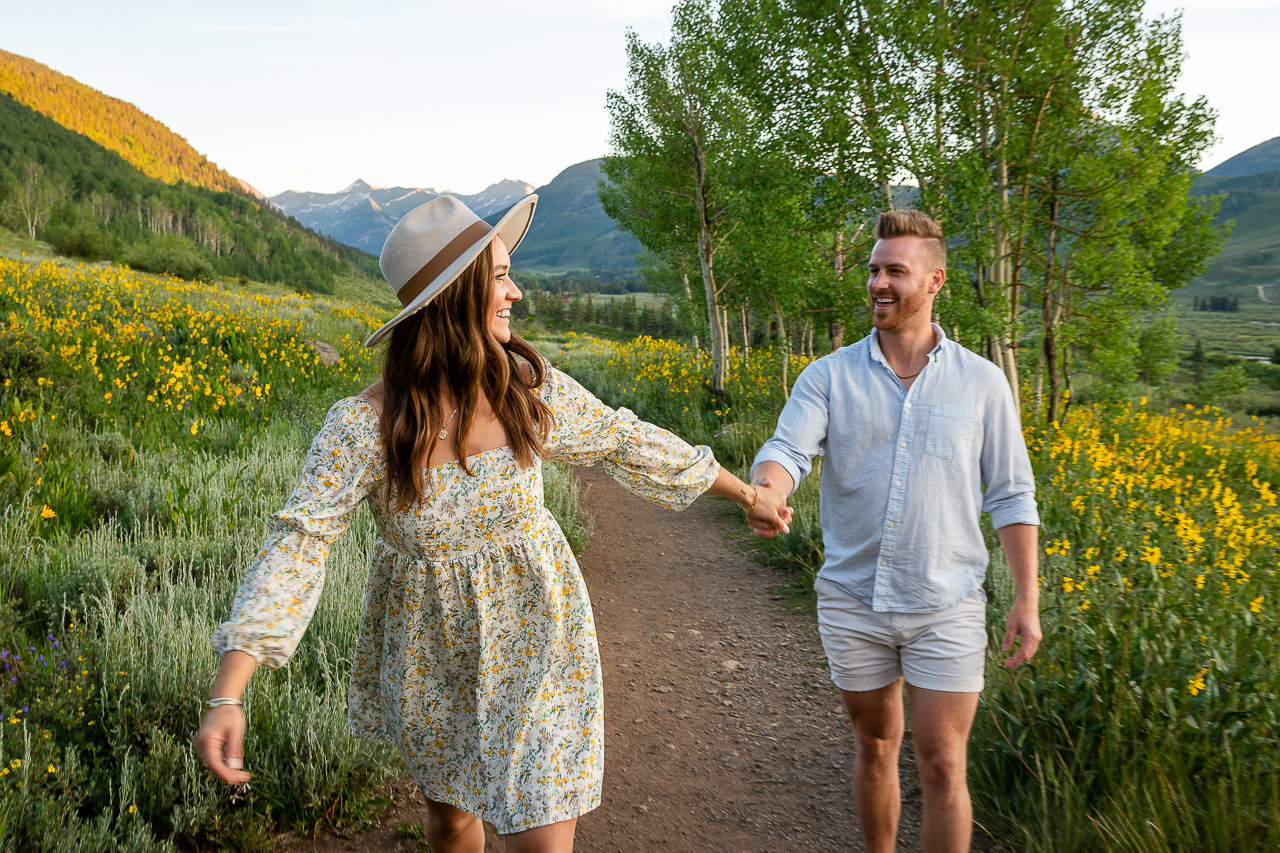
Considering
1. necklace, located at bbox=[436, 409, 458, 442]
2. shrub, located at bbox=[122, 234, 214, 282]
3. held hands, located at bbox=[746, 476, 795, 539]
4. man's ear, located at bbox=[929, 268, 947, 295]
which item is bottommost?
held hands, located at bbox=[746, 476, 795, 539]

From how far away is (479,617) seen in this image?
1.83 m

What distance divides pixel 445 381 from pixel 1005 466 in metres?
1.77

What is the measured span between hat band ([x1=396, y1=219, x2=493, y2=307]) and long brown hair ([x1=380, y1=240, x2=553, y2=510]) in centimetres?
6

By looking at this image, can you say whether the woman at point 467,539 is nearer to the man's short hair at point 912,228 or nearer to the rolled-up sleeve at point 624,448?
the rolled-up sleeve at point 624,448

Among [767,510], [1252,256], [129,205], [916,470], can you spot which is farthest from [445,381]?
[1252,256]

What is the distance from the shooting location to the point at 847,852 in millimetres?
3080

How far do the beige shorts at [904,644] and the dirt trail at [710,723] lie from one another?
122 cm

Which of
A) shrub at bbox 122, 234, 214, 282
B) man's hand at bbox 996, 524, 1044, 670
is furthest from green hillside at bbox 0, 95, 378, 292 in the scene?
man's hand at bbox 996, 524, 1044, 670

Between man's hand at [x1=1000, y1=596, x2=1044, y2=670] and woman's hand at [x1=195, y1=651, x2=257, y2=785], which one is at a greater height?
woman's hand at [x1=195, y1=651, x2=257, y2=785]

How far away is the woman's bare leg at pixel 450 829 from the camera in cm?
204

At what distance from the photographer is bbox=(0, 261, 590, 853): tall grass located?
2.65 metres

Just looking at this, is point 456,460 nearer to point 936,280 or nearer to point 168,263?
point 936,280

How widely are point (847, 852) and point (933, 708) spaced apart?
1281 mm

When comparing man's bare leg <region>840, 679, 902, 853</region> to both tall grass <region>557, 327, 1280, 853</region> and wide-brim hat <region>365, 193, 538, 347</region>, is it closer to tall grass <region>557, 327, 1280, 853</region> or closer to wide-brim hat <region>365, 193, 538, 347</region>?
tall grass <region>557, 327, 1280, 853</region>
